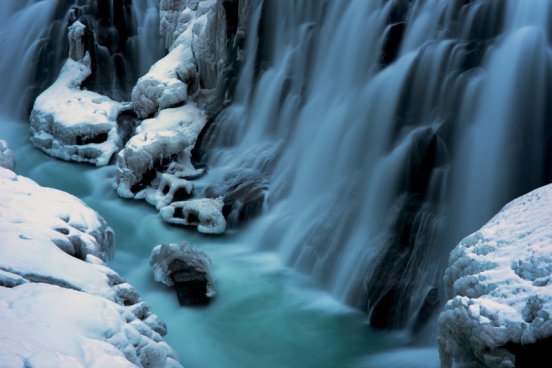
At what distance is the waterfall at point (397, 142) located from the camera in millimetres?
6699

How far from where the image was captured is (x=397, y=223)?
717cm

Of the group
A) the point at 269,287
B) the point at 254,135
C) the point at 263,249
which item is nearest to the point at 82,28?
the point at 254,135

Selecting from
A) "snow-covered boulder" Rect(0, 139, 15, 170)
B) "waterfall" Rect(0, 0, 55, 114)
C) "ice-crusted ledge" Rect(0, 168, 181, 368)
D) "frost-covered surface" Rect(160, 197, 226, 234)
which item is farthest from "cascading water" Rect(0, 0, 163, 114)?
"ice-crusted ledge" Rect(0, 168, 181, 368)

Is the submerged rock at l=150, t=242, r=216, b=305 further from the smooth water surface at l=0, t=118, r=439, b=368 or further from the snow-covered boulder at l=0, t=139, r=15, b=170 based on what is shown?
the snow-covered boulder at l=0, t=139, r=15, b=170

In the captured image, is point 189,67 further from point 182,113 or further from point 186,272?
point 186,272

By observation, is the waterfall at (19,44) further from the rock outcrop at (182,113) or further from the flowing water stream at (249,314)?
the flowing water stream at (249,314)

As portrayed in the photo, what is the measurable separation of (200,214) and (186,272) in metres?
1.79

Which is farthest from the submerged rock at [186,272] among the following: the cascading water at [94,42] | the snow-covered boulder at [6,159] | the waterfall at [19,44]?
the waterfall at [19,44]

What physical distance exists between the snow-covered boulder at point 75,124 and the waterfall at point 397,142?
2919 mm

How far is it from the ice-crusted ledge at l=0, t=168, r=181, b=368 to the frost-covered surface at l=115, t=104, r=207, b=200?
407 cm

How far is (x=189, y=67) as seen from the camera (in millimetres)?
11688

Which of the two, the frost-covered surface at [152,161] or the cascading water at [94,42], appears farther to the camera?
the cascading water at [94,42]

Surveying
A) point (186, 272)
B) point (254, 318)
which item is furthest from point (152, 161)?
point (254, 318)

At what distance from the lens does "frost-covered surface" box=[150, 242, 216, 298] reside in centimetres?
739
